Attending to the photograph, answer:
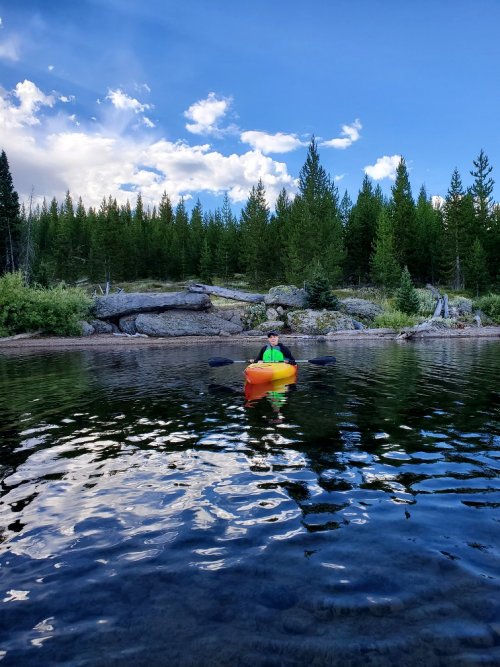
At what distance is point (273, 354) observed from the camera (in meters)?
16.8

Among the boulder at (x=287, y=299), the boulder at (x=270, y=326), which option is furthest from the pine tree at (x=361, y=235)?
the boulder at (x=270, y=326)

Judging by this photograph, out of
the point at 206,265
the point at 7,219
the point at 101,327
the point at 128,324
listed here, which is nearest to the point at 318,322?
the point at 128,324

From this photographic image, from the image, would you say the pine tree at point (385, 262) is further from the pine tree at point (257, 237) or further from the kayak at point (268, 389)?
the kayak at point (268, 389)

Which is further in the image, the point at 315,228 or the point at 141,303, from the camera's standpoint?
the point at 315,228

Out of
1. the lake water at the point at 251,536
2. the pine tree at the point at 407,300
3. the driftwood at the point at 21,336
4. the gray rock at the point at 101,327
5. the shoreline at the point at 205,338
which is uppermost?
the pine tree at the point at 407,300

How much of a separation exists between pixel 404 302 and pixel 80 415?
37844 millimetres

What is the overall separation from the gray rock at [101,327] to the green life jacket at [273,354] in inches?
1049

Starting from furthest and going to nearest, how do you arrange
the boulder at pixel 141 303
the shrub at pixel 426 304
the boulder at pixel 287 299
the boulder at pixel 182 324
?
the shrub at pixel 426 304, the boulder at pixel 287 299, the boulder at pixel 141 303, the boulder at pixel 182 324

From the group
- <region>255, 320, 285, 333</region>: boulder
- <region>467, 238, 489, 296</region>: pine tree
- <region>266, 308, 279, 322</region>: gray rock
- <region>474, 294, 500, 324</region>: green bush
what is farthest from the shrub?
<region>255, 320, 285, 333</region>: boulder

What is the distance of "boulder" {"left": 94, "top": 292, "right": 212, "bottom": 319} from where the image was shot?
132ft

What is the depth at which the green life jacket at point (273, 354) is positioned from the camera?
16750 millimetres

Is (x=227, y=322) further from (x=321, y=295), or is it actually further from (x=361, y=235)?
(x=361, y=235)

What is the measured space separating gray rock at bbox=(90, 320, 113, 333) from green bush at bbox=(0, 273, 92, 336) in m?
1.45

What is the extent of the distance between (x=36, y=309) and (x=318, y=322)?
2327 centimetres
